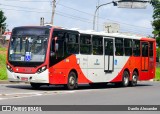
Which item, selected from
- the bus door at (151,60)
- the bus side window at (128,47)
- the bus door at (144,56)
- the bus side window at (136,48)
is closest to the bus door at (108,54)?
the bus side window at (128,47)

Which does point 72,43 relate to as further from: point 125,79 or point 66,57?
point 125,79

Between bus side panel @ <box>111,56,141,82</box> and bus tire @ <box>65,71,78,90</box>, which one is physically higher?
bus side panel @ <box>111,56,141,82</box>

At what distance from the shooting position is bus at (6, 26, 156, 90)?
23.8m

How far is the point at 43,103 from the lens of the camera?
55.2 ft

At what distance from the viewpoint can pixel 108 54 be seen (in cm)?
2891

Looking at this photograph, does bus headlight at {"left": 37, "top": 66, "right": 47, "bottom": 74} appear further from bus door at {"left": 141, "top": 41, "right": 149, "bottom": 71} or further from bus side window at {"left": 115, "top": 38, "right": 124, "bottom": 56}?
bus door at {"left": 141, "top": 41, "right": 149, "bottom": 71}

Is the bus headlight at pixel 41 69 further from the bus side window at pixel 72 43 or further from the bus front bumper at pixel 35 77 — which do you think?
the bus side window at pixel 72 43

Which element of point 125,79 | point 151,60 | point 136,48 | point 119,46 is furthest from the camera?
point 151,60

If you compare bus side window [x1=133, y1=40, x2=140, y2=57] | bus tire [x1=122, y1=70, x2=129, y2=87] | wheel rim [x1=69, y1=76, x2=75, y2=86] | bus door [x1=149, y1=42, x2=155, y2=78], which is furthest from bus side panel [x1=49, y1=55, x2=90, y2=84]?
bus door [x1=149, y1=42, x2=155, y2=78]

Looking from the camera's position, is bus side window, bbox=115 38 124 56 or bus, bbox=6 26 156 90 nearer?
bus, bbox=6 26 156 90

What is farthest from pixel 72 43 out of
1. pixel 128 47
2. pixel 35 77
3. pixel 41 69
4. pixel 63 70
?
pixel 128 47

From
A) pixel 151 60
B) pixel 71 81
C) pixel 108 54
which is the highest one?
pixel 108 54

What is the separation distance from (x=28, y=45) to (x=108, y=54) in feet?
→ 20.3

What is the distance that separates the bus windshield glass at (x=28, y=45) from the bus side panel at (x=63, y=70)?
91 cm
